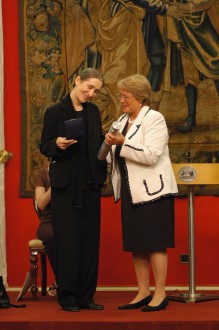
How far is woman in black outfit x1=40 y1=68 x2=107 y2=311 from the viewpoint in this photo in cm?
512

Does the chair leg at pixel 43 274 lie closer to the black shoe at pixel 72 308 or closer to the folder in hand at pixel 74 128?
the black shoe at pixel 72 308

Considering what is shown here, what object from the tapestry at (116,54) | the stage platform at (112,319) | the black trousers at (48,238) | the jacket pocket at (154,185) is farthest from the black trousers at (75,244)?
the tapestry at (116,54)

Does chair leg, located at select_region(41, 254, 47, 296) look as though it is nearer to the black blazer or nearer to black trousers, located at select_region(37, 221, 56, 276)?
black trousers, located at select_region(37, 221, 56, 276)

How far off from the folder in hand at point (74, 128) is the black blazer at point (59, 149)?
0.55 ft

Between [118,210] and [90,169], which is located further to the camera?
[118,210]

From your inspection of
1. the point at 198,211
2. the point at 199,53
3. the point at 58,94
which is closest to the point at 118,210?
the point at 198,211

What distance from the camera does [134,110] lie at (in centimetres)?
523

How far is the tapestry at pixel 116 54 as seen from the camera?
6926 mm

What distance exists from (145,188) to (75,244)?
60cm

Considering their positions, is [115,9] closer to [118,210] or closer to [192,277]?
[118,210]

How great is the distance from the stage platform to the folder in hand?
1.16 meters

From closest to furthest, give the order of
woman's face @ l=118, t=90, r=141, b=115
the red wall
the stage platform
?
1. the stage platform
2. woman's face @ l=118, t=90, r=141, b=115
3. the red wall

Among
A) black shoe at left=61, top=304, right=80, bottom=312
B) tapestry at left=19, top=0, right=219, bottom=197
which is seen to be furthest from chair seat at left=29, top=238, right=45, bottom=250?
black shoe at left=61, top=304, right=80, bottom=312

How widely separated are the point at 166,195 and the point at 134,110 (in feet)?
2.06
